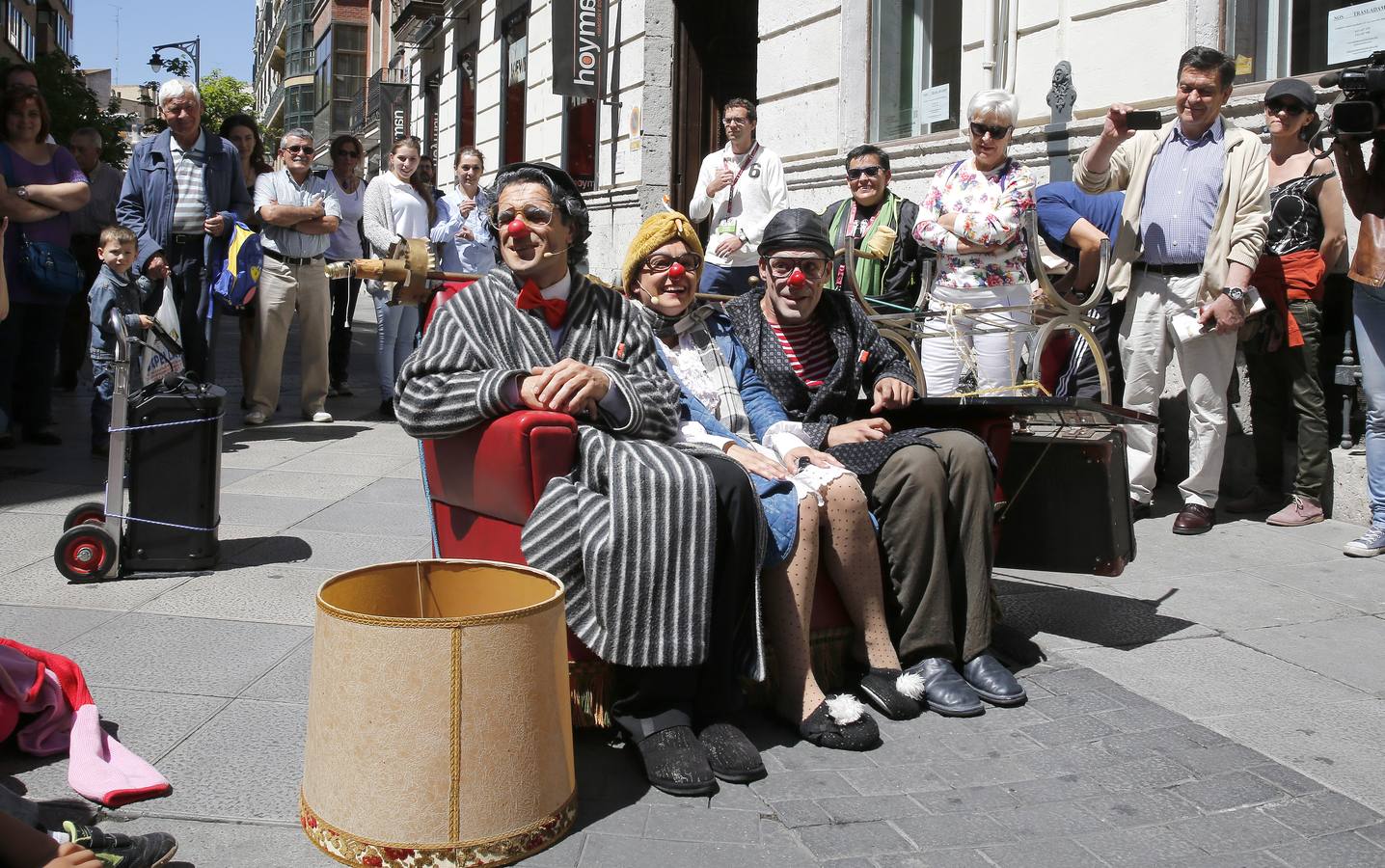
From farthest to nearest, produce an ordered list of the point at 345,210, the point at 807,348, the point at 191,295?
the point at 345,210 → the point at 191,295 → the point at 807,348

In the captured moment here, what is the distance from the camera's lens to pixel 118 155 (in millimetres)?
20359

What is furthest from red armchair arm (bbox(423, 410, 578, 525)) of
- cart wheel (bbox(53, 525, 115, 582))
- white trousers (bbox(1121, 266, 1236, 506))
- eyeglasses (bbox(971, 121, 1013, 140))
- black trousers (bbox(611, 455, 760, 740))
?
white trousers (bbox(1121, 266, 1236, 506))

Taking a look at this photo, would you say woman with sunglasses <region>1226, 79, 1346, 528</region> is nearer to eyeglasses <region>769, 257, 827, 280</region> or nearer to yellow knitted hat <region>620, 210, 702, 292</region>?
eyeglasses <region>769, 257, 827, 280</region>

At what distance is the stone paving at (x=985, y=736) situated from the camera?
2.76 meters

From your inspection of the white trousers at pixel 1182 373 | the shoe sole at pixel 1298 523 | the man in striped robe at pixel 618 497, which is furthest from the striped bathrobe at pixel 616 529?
the shoe sole at pixel 1298 523

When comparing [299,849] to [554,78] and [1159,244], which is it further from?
[554,78]

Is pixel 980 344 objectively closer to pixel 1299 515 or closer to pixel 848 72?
pixel 1299 515

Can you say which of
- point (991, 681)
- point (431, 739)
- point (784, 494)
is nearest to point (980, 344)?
point (991, 681)

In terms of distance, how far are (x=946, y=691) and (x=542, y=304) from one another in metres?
1.61

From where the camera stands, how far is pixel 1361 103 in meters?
4.82

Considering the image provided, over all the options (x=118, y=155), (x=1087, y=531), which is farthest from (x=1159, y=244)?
(x=118, y=155)

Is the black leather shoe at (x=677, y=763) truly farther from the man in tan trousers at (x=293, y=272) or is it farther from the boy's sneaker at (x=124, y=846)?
the man in tan trousers at (x=293, y=272)

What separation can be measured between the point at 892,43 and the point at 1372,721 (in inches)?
279

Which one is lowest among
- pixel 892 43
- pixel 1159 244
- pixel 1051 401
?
pixel 1051 401
